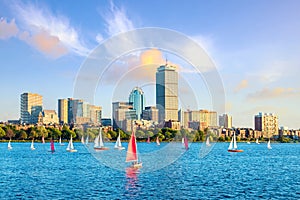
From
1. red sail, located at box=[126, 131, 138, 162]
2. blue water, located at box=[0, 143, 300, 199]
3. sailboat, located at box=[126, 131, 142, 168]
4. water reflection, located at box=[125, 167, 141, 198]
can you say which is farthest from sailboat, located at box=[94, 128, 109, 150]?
water reflection, located at box=[125, 167, 141, 198]

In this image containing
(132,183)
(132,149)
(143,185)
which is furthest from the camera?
(132,149)

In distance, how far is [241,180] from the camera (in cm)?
6256

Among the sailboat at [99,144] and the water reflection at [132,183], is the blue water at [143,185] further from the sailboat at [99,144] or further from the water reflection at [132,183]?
the sailboat at [99,144]

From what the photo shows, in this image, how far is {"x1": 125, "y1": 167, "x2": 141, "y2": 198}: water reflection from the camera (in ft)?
163

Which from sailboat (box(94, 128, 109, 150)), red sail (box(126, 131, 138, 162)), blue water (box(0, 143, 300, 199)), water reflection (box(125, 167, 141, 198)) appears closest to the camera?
blue water (box(0, 143, 300, 199))

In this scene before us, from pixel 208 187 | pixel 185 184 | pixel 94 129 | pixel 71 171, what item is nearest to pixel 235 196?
pixel 208 187

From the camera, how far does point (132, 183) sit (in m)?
57.3

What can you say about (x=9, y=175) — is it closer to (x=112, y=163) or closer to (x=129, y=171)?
(x=129, y=171)

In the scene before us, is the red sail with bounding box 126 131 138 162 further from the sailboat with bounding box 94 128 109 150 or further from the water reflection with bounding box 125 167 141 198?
the sailboat with bounding box 94 128 109 150

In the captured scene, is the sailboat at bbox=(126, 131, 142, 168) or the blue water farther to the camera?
the sailboat at bbox=(126, 131, 142, 168)

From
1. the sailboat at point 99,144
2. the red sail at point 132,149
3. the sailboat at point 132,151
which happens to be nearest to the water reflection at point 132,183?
the sailboat at point 132,151

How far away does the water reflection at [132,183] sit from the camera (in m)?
49.6

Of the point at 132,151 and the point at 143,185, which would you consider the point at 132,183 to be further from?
the point at 132,151

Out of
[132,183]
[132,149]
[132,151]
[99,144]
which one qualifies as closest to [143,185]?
[132,183]
